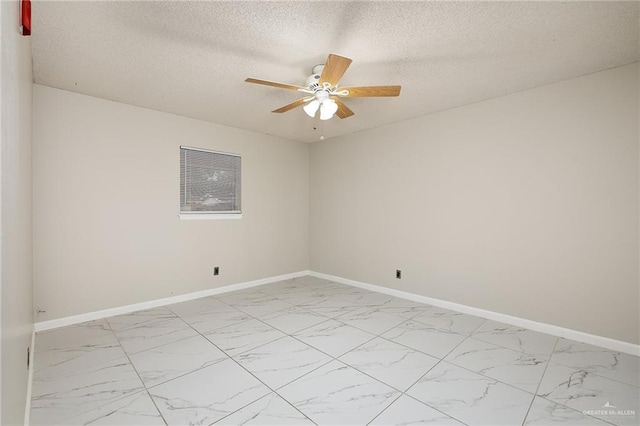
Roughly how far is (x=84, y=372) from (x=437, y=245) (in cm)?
378

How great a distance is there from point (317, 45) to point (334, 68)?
34 centimetres

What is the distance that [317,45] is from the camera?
227 cm

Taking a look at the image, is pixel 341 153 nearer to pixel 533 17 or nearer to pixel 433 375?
pixel 533 17

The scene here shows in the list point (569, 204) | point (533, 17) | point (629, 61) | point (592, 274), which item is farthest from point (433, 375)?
point (629, 61)

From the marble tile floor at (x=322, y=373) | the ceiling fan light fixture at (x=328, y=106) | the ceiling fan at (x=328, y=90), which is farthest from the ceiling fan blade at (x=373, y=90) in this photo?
the marble tile floor at (x=322, y=373)

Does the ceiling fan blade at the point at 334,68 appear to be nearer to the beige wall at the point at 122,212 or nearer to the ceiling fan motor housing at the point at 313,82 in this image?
the ceiling fan motor housing at the point at 313,82

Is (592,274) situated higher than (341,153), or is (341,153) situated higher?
(341,153)

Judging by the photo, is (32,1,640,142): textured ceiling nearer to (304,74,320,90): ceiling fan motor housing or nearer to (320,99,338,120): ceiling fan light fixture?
(304,74,320,90): ceiling fan motor housing

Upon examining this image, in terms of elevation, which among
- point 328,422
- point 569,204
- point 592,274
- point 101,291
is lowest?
point 328,422

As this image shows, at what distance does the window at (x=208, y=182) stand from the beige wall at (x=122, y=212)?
0.11 m

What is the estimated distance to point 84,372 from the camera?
7.23 feet

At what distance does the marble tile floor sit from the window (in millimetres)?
1527

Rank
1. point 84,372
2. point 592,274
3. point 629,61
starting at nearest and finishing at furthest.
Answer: point 84,372 → point 629,61 → point 592,274

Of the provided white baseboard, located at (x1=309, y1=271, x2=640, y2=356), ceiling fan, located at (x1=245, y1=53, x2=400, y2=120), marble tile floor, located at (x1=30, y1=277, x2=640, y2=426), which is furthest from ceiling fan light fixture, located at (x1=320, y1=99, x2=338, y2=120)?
white baseboard, located at (x1=309, y1=271, x2=640, y2=356)
